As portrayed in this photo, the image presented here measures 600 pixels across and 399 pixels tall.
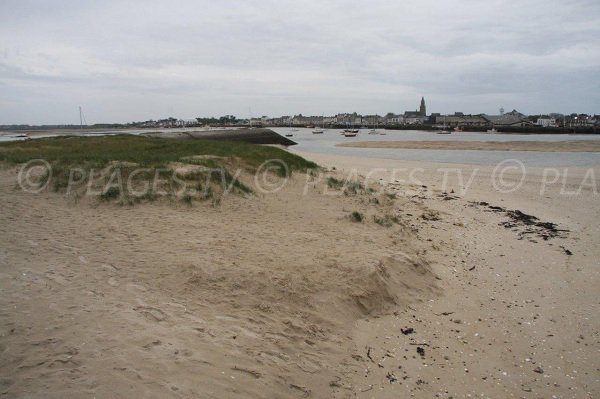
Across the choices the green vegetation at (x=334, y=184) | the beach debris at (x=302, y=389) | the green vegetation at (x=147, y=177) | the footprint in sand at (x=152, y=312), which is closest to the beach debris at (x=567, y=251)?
the green vegetation at (x=334, y=184)

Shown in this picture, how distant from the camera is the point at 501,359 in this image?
16.8 ft

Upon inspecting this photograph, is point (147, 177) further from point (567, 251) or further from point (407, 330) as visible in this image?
point (567, 251)

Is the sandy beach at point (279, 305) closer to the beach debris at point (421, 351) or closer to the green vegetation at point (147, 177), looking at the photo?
the beach debris at point (421, 351)

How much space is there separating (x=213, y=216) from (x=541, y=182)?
18.8 metres

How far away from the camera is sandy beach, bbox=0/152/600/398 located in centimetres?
388

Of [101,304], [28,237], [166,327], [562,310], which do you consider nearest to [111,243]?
[28,237]

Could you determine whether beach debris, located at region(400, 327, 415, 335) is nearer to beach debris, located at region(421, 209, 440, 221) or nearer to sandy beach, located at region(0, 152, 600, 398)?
sandy beach, located at region(0, 152, 600, 398)

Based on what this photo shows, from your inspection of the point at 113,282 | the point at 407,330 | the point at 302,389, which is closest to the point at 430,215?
the point at 407,330

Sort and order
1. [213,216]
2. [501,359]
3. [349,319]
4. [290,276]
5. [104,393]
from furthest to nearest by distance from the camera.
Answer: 1. [213,216]
2. [290,276]
3. [349,319]
4. [501,359]
5. [104,393]

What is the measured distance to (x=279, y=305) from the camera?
5.68 meters

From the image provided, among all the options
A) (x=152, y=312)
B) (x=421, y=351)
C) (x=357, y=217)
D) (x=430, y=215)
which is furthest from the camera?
(x=430, y=215)

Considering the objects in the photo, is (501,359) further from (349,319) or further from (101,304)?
(101,304)

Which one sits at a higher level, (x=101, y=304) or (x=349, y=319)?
(x=101, y=304)

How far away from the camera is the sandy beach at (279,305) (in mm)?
3883
